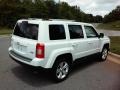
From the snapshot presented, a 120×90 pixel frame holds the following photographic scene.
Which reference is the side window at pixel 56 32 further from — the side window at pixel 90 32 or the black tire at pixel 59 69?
the side window at pixel 90 32

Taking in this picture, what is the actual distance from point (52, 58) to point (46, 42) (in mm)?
510

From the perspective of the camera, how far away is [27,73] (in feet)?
21.5

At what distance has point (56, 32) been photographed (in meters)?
5.72

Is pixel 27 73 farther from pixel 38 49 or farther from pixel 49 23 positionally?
pixel 49 23

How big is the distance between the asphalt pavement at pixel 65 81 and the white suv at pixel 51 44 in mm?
407

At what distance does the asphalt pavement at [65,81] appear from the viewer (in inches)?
219

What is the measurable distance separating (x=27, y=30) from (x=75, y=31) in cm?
168

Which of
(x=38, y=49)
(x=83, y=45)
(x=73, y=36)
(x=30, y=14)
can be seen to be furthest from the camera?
(x=30, y=14)

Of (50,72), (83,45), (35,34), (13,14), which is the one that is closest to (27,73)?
(50,72)

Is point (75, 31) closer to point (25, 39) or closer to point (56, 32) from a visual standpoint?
point (56, 32)

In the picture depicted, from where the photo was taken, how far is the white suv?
209 inches

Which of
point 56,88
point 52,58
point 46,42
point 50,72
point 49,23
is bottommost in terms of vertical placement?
point 56,88

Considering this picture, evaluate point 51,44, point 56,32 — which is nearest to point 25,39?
point 51,44

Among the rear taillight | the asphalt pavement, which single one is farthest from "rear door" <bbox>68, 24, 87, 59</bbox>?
the rear taillight
